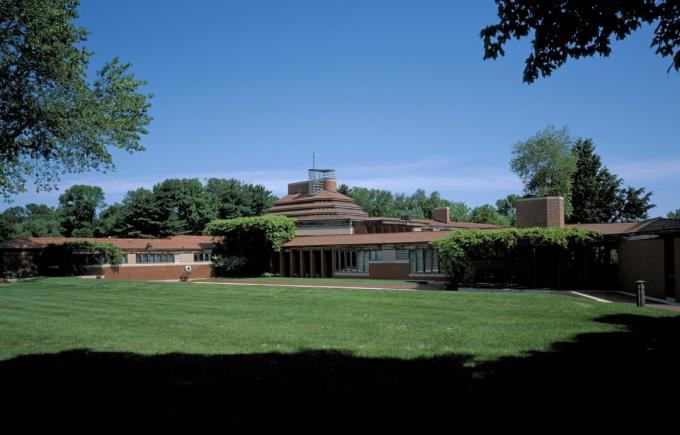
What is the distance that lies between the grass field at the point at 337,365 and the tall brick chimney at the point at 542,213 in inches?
413

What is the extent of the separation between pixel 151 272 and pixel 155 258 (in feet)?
4.13

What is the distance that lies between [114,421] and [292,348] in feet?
14.6

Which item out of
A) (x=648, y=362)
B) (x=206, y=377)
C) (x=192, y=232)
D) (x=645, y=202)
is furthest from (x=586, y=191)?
(x=206, y=377)

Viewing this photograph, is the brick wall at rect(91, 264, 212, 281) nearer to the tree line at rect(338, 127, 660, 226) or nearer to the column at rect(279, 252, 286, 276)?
the column at rect(279, 252, 286, 276)

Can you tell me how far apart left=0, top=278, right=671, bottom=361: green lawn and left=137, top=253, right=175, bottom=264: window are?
72.8 ft

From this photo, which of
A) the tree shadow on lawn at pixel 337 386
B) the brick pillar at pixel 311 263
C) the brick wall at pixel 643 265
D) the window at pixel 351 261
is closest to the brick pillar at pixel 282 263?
the brick pillar at pixel 311 263

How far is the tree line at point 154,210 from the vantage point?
6625 centimetres

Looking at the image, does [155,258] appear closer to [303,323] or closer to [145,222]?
[145,222]

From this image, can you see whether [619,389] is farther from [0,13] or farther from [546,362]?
[0,13]

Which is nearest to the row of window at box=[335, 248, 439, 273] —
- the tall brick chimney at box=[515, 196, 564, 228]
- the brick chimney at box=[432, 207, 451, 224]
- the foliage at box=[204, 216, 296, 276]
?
the foliage at box=[204, 216, 296, 276]

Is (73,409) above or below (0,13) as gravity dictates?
below

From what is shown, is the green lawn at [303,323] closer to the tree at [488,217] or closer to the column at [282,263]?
the column at [282,263]

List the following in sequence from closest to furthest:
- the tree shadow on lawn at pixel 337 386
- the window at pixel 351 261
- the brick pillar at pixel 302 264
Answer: the tree shadow on lawn at pixel 337 386
the window at pixel 351 261
the brick pillar at pixel 302 264

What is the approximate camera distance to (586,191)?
56.8 meters
